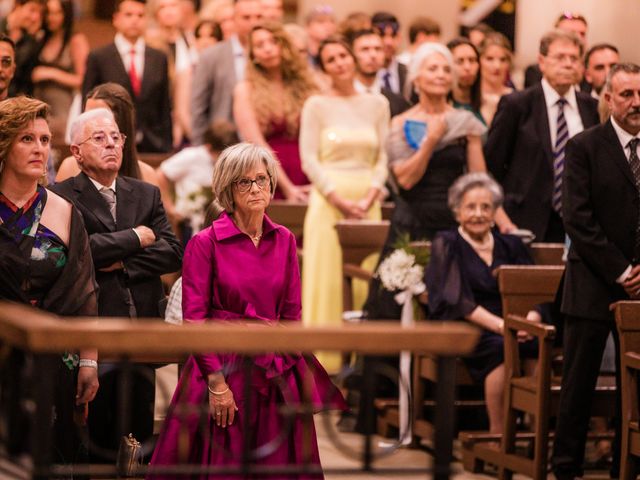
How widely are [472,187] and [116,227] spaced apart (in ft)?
8.11

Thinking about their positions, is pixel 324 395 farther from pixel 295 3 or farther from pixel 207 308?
pixel 295 3

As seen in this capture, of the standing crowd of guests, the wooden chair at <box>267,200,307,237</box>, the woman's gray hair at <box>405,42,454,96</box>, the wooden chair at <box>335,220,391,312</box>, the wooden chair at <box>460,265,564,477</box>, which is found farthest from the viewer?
the wooden chair at <box>267,200,307,237</box>

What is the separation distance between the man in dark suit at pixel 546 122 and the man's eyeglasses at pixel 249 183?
135 inches

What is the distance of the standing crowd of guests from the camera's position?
196 inches

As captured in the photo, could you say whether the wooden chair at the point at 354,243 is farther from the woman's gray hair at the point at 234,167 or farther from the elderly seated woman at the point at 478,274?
the woman's gray hair at the point at 234,167

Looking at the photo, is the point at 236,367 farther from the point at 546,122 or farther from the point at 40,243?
the point at 546,122

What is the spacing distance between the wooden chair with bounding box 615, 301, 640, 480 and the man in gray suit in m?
5.08

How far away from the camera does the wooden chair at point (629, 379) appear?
6098mm

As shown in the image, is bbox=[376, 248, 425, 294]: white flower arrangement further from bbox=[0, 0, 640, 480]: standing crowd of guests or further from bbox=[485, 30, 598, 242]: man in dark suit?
bbox=[485, 30, 598, 242]: man in dark suit

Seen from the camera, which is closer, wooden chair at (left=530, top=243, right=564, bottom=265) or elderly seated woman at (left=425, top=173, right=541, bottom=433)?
elderly seated woman at (left=425, top=173, right=541, bottom=433)

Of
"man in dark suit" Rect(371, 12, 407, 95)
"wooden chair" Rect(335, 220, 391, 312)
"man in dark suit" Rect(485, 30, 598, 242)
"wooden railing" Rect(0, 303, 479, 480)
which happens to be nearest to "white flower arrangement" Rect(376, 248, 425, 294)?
"wooden chair" Rect(335, 220, 391, 312)

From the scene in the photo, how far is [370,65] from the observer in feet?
32.7

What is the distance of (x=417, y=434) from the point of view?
7777 millimetres

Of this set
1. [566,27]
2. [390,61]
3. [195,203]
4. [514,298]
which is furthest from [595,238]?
[390,61]
